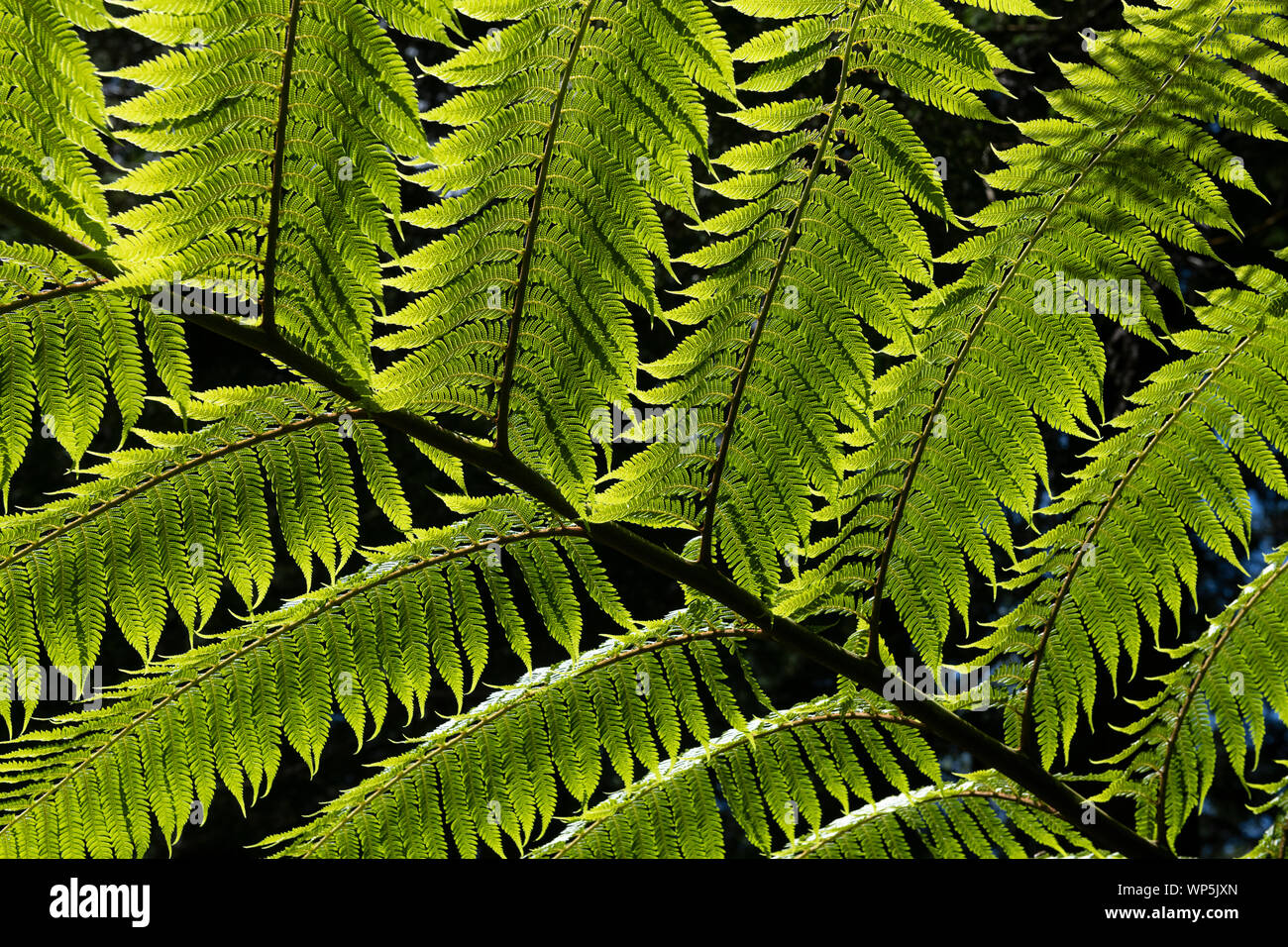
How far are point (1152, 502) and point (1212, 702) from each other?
1.17 feet

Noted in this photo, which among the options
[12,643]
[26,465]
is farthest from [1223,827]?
[26,465]

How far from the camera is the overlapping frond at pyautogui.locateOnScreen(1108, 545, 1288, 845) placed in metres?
1.54

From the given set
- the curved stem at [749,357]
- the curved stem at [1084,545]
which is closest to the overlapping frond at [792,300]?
the curved stem at [749,357]

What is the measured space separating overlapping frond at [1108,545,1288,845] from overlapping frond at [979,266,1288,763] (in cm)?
12

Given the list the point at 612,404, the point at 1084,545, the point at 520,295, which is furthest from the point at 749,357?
the point at 1084,545

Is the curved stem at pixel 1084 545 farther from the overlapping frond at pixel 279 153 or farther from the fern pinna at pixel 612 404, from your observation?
the overlapping frond at pixel 279 153

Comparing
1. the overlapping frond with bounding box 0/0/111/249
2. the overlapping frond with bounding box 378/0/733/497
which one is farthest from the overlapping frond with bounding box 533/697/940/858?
the overlapping frond with bounding box 0/0/111/249

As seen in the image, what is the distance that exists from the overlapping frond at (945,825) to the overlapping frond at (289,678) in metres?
0.62

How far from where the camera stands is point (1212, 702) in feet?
5.17

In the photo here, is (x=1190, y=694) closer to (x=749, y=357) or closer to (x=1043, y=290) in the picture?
(x=1043, y=290)

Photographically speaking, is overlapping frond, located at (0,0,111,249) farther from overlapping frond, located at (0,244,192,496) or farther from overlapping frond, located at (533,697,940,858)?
overlapping frond, located at (533,697,940,858)

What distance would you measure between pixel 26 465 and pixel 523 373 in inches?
277

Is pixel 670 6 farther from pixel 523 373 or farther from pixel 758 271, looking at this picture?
pixel 523 373
